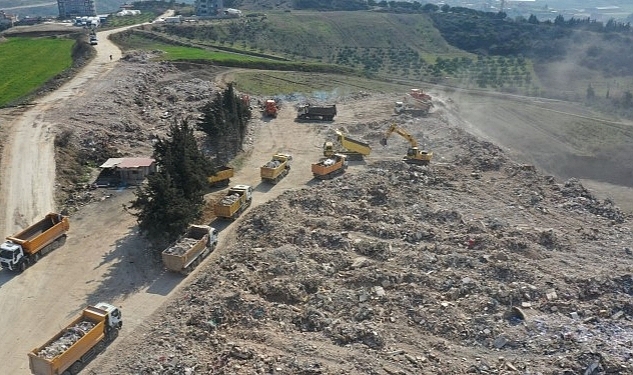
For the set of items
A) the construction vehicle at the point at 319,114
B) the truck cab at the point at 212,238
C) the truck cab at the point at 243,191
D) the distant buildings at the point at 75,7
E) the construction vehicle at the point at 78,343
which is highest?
the distant buildings at the point at 75,7

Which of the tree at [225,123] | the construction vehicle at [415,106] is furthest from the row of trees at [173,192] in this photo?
the construction vehicle at [415,106]

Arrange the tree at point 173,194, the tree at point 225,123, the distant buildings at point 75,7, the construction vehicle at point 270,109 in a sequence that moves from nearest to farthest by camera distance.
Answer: the tree at point 173,194 < the tree at point 225,123 < the construction vehicle at point 270,109 < the distant buildings at point 75,7

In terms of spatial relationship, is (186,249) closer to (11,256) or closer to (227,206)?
(227,206)

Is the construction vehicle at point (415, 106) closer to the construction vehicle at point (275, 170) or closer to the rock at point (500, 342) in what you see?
the construction vehicle at point (275, 170)

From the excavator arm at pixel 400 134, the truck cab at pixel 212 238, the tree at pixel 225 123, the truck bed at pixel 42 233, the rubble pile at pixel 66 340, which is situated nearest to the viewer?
the rubble pile at pixel 66 340

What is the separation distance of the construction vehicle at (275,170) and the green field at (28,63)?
24.0 m

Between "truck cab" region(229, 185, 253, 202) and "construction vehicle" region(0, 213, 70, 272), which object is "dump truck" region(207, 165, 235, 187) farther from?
"construction vehicle" region(0, 213, 70, 272)

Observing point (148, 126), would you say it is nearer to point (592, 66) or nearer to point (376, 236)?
point (376, 236)

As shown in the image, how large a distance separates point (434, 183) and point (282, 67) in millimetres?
36610

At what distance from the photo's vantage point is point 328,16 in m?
119

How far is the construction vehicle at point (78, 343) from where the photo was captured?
17.8 meters

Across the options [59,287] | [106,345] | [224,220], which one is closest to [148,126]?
[224,220]

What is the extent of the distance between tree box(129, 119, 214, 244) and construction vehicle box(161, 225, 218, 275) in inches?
22.1

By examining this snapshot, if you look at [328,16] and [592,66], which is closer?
[592,66]
